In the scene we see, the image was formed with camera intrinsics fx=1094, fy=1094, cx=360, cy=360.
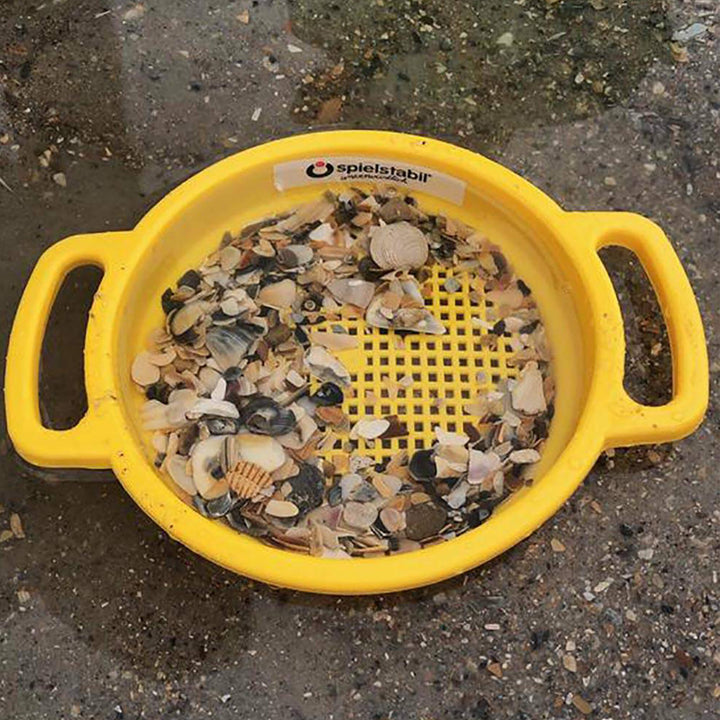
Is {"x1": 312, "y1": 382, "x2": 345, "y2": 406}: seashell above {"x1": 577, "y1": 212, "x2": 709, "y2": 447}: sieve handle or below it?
below

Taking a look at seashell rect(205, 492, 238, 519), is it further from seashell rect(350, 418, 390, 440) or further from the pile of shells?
seashell rect(350, 418, 390, 440)

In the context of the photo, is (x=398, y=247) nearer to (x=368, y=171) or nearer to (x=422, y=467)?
(x=368, y=171)

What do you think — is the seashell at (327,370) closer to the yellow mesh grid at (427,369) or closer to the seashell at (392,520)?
the yellow mesh grid at (427,369)

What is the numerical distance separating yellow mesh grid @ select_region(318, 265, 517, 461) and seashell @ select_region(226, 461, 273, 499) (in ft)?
0.22

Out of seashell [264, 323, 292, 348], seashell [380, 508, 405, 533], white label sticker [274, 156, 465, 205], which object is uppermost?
white label sticker [274, 156, 465, 205]

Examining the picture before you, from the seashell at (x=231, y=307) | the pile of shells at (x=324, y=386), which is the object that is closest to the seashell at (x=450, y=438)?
the pile of shells at (x=324, y=386)

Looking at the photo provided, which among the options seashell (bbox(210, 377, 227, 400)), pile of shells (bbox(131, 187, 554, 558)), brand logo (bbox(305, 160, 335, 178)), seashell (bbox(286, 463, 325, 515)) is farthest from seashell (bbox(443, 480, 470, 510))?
brand logo (bbox(305, 160, 335, 178))

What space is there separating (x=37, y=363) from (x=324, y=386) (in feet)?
0.81

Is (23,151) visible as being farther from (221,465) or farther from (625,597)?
(625,597)

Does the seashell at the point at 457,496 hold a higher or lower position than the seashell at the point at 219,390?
lower

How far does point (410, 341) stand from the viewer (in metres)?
1.00

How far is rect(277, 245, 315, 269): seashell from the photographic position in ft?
3.31

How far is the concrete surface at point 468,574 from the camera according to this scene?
90cm

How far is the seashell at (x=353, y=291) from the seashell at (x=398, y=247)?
24 millimetres
